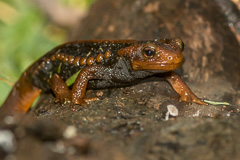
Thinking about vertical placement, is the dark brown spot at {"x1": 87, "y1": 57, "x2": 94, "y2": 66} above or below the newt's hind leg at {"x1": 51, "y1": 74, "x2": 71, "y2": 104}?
above

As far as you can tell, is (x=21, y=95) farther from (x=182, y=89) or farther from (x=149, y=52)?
(x=182, y=89)

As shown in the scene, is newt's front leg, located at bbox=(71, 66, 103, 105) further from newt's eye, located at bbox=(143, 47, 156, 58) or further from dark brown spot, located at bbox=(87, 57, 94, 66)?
newt's eye, located at bbox=(143, 47, 156, 58)

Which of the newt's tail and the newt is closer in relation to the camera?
the newt

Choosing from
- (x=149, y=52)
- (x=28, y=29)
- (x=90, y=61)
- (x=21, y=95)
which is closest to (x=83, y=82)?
(x=90, y=61)

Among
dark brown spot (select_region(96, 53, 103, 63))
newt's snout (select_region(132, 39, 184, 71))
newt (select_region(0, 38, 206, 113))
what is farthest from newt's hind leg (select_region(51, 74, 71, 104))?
newt's snout (select_region(132, 39, 184, 71))

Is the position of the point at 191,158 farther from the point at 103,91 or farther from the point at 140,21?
the point at 140,21

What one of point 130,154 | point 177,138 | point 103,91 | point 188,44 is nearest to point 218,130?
point 177,138

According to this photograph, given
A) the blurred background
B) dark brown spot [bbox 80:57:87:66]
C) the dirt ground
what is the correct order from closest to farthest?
the dirt ground < dark brown spot [bbox 80:57:87:66] < the blurred background
